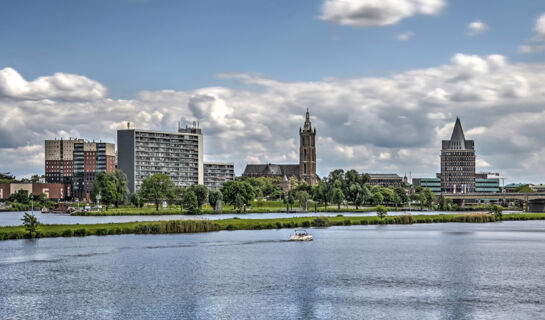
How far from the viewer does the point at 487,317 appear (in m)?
52.8

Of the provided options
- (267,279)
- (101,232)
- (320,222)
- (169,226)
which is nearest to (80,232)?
(101,232)

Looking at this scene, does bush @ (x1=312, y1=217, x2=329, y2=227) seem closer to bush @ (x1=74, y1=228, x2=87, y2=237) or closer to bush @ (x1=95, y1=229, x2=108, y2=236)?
bush @ (x1=95, y1=229, x2=108, y2=236)

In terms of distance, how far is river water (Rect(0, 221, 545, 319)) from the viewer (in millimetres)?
56094

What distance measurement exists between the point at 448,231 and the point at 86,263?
307 feet

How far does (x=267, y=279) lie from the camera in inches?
2830

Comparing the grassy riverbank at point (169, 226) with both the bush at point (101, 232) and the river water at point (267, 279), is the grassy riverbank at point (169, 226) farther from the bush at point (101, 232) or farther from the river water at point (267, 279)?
the river water at point (267, 279)

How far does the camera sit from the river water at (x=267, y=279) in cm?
5609

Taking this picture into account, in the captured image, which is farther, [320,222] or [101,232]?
[320,222]

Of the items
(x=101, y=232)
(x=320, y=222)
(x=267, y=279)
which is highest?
(x=101, y=232)

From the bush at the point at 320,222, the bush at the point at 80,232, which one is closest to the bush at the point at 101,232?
the bush at the point at 80,232

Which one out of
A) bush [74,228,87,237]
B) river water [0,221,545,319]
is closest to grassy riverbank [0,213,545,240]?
bush [74,228,87,237]

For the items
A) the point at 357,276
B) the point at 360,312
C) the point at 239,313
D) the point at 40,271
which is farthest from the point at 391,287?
the point at 40,271

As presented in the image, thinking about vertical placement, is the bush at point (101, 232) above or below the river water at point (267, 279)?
above

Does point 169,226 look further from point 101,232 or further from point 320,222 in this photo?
point 320,222
